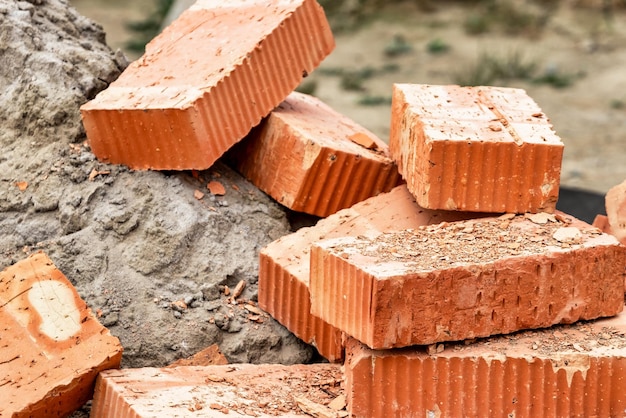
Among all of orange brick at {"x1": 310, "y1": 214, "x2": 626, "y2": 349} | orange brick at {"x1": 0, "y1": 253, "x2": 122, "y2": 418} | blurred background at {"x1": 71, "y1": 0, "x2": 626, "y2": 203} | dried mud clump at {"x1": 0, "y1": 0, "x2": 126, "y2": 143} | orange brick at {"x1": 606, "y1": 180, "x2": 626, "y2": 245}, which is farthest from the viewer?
blurred background at {"x1": 71, "y1": 0, "x2": 626, "y2": 203}

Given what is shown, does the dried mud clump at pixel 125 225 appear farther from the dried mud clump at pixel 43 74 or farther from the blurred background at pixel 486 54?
the blurred background at pixel 486 54

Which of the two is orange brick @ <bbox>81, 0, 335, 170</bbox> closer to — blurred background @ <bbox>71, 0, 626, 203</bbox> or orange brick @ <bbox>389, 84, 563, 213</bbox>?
orange brick @ <bbox>389, 84, 563, 213</bbox>

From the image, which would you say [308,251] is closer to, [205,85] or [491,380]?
[205,85]

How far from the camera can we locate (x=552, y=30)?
1361cm

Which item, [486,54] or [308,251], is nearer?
[308,251]

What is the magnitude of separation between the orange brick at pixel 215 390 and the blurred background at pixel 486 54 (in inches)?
236

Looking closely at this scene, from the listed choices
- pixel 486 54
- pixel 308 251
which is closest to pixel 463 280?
pixel 308 251

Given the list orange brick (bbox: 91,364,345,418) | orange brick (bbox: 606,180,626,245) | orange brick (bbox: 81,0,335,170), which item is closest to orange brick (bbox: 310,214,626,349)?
orange brick (bbox: 91,364,345,418)

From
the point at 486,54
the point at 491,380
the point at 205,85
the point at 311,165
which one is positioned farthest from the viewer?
the point at 486,54

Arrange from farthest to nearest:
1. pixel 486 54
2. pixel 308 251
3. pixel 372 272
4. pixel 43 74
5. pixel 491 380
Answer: pixel 486 54 < pixel 43 74 < pixel 308 251 < pixel 491 380 < pixel 372 272

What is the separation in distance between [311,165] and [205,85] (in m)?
0.50

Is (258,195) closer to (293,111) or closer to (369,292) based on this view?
(293,111)

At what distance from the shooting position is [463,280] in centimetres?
309

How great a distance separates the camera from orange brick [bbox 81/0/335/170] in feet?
12.7
